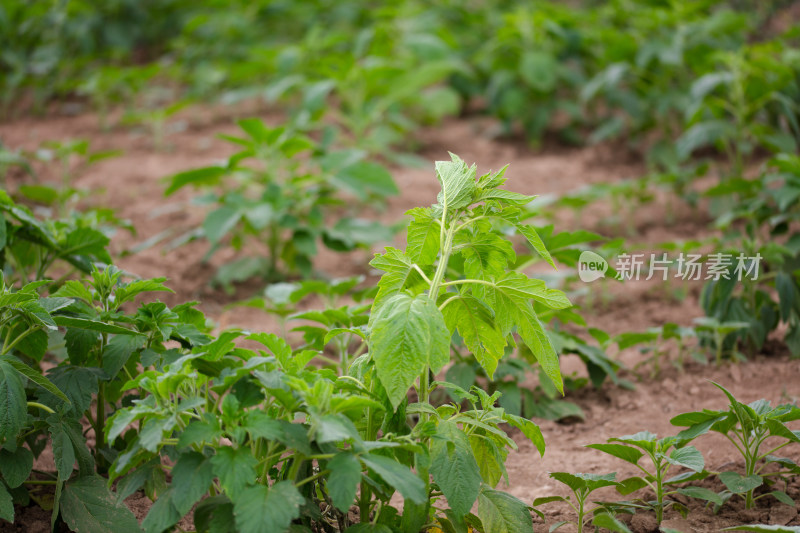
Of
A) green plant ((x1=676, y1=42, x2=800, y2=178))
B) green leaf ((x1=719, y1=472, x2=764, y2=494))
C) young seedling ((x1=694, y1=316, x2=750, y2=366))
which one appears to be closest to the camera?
green leaf ((x1=719, y1=472, x2=764, y2=494))

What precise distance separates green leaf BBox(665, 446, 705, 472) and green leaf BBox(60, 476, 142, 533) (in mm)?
1265

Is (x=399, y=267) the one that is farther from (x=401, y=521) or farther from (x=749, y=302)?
(x=749, y=302)

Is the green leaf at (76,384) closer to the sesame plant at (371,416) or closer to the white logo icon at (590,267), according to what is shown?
the sesame plant at (371,416)

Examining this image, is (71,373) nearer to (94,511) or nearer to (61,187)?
(94,511)

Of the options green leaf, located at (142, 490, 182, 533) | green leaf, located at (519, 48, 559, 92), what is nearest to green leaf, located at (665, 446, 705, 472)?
green leaf, located at (142, 490, 182, 533)

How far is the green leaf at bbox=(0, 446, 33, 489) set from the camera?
1799 mm

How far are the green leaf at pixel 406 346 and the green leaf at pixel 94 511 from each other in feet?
2.45

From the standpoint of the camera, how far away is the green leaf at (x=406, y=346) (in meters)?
1.59

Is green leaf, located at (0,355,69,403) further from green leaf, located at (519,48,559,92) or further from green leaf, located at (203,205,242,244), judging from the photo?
green leaf, located at (519,48,559,92)

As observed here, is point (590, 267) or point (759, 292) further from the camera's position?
point (590, 267)

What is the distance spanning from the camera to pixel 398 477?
1522 mm

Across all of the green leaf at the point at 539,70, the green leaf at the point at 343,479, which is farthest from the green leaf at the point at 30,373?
the green leaf at the point at 539,70

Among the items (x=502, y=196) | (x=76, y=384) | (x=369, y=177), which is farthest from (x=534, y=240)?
(x=369, y=177)

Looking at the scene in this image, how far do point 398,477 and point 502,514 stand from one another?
Answer: 37cm
